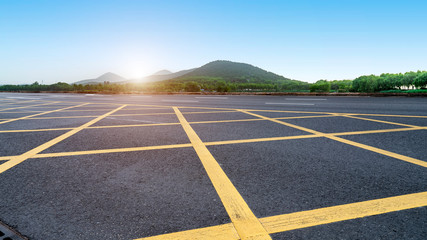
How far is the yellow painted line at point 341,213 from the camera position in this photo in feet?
5.54

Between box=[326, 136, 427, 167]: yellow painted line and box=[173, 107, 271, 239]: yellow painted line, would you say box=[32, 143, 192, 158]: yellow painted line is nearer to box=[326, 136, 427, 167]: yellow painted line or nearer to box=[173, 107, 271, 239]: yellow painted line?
box=[173, 107, 271, 239]: yellow painted line

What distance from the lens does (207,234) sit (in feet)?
5.24

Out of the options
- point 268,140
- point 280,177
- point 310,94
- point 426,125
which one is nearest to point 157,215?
point 280,177

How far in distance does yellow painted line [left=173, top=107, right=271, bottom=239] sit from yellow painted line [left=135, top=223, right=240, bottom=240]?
0.19 feet

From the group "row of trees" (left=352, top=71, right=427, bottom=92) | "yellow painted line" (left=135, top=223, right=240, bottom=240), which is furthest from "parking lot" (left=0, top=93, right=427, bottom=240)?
"row of trees" (left=352, top=71, right=427, bottom=92)

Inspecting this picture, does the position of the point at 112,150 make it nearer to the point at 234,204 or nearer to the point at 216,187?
the point at 216,187

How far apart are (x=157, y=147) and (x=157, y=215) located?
6.64ft

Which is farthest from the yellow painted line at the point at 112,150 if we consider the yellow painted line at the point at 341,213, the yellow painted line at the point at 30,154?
the yellow painted line at the point at 341,213

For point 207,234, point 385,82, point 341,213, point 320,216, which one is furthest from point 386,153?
point 385,82

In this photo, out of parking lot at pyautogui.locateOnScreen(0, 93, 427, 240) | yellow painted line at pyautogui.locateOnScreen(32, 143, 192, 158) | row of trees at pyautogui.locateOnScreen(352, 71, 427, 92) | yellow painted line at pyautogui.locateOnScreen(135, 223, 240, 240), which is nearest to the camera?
yellow painted line at pyautogui.locateOnScreen(135, 223, 240, 240)

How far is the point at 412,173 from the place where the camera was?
260cm

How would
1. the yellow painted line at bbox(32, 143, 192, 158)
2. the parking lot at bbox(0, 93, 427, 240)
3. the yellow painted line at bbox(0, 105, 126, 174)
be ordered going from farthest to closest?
the yellow painted line at bbox(32, 143, 192, 158) < the yellow painted line at bbox(0, 105, 126, 174) < the parking lot at bbox(0, 93, 427, 240)

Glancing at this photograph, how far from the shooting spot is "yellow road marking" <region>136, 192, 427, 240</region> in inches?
62.9

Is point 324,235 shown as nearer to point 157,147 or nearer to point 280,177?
point 280,177
